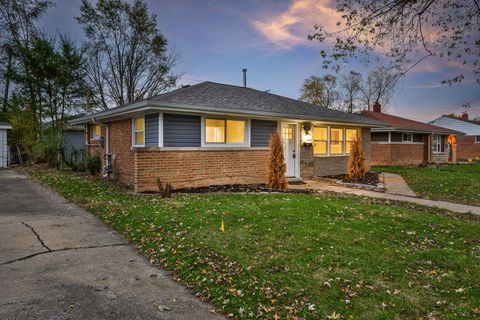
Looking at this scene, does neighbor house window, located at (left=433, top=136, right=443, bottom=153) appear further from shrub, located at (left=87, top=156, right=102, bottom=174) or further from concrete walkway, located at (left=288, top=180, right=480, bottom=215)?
shrub, located at (left=87, top=156, right=102, bottom=174)

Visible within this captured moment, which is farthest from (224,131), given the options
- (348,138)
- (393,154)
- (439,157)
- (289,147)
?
(439,157)

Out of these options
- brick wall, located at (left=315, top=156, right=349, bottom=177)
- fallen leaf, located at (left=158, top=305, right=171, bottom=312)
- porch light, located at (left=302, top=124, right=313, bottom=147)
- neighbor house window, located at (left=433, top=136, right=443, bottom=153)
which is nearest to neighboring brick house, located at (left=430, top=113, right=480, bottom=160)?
Result: neighbor house window, located at (left=433, top=136, right=443, bottom=153)

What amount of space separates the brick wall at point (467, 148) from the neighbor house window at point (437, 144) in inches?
496

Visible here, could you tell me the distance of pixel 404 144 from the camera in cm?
2620

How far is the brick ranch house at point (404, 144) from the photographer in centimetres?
2506

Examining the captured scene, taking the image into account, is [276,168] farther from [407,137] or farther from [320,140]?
[407,137]

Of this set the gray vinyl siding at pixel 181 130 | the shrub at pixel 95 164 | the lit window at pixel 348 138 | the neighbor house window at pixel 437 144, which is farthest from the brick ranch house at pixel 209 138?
the neighbor house window at pixel 437 144

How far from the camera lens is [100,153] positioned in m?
15.9

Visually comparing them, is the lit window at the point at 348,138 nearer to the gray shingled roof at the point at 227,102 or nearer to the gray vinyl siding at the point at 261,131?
the gray shingled roof at the point at 227,102

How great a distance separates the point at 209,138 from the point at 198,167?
1.17 meters

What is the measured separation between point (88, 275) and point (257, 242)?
2532 millimetres

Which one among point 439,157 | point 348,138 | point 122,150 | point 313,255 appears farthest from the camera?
point 439,157

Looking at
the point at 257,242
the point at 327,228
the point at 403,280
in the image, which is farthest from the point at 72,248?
the point at 403,280

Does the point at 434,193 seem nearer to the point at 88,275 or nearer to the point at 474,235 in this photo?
the point at 474,235
